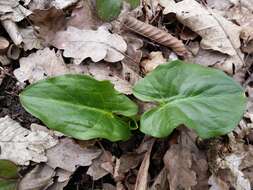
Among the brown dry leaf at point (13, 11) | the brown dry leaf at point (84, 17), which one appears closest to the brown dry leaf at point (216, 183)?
the brown dry leaf at point (84, 17)

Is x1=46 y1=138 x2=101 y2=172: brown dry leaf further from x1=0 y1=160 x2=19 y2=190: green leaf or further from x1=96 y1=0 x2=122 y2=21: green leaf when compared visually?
x1=96 y1=0 x2=122 y2=21: green leaf

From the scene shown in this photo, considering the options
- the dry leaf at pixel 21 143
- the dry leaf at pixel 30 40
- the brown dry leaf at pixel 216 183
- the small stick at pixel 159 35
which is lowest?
the brown dry leaf at pixel 216 183

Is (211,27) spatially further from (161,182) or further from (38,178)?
(38,178)

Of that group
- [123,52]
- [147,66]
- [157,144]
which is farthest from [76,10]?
[157,144]

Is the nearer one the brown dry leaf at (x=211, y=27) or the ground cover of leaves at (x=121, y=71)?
the ground cover of leaves at (x=121, y=71)

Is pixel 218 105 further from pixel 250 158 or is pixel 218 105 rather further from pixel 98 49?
pixel 98 49

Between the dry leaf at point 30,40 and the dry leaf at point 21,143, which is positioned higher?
the dry leaf at point 30,40

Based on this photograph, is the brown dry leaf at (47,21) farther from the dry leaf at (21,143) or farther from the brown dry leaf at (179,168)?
the brown dry leaf at (179,168)
